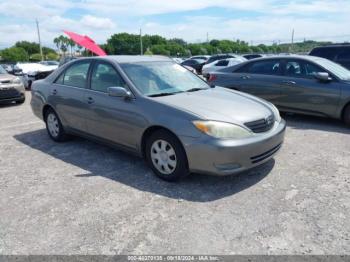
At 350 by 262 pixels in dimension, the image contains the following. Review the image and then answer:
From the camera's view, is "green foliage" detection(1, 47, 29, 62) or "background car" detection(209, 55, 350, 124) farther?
"green foliage" detection(1, 47, 29, 62)

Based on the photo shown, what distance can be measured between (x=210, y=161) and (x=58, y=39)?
101 m

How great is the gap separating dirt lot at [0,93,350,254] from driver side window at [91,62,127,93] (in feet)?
3.58

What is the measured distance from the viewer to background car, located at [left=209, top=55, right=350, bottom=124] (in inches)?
252

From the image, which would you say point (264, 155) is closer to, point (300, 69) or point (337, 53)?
point (300, 69)

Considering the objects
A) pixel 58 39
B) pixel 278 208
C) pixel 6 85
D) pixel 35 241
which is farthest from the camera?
pixel 58 39

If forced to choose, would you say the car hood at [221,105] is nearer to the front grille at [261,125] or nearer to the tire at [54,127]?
the front grille at [261,125]

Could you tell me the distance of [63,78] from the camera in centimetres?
558

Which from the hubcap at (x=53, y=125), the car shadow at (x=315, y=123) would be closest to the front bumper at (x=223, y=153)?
the hubcap at (x=53, y=125)

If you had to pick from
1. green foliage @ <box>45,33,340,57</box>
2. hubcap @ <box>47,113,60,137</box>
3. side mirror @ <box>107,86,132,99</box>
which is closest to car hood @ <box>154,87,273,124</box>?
side mirror @ <box>107,86,132,99</box>

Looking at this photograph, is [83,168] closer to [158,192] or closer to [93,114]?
[93,114]

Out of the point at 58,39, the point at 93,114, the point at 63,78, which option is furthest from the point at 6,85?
the point at 58,39

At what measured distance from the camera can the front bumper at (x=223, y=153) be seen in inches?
139

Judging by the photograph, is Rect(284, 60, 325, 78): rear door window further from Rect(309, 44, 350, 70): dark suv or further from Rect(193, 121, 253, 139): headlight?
Rect(193, 121, 253, 139): headlight

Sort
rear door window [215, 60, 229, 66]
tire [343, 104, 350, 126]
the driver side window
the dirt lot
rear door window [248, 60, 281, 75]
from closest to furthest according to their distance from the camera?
the dirt lot, the driver side window, tire [343, 104, 350, 126], rear door window [248, 60, 281, 75], rear door window [215, 60, 229, 66]
